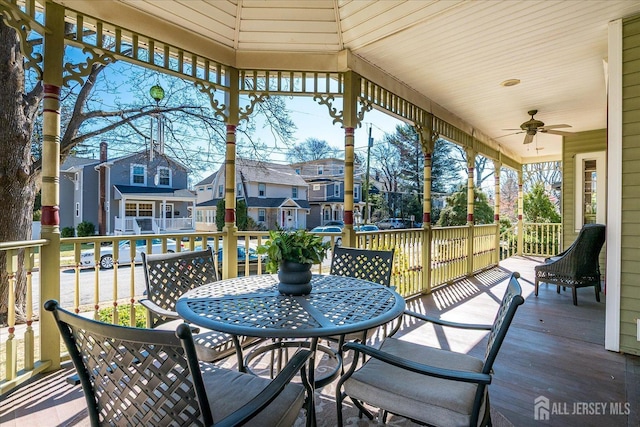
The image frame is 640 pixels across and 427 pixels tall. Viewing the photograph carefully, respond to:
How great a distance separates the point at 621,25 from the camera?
2.87m

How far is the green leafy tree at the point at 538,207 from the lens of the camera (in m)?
10.0

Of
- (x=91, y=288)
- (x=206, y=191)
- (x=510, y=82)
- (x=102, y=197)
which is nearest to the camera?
(x=510, y=82)

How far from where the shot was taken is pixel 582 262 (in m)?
4.46

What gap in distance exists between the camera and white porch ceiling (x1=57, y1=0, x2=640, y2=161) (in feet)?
9.21

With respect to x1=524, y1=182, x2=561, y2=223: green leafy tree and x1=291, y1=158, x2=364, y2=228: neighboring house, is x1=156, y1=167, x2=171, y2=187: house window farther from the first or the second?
x1=524, y1=182, x2=561, y2=223: green leafy tree

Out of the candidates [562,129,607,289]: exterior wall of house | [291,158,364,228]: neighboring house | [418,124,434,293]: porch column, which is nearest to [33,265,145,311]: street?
[418,124,434,293]: porch column

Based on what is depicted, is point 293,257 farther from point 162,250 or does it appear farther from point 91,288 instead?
point 91,288

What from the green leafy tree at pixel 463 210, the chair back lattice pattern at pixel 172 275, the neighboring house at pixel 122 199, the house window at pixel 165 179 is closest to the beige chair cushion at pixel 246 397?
the chair back lattice pattern at pixel 172 275

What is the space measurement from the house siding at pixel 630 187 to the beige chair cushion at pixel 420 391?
7.37ft

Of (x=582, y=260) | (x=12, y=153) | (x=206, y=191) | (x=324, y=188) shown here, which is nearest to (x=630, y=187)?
(x=582, y=260)

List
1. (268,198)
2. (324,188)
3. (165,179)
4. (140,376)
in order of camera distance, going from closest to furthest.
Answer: (140,376) → (165,179) → (268,198) → (324,188)

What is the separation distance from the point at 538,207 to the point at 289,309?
10962 millimetres

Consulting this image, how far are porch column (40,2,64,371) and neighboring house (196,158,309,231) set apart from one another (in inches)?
466

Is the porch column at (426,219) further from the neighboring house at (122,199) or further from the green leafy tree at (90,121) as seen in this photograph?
the neighboring house at (122,199)
